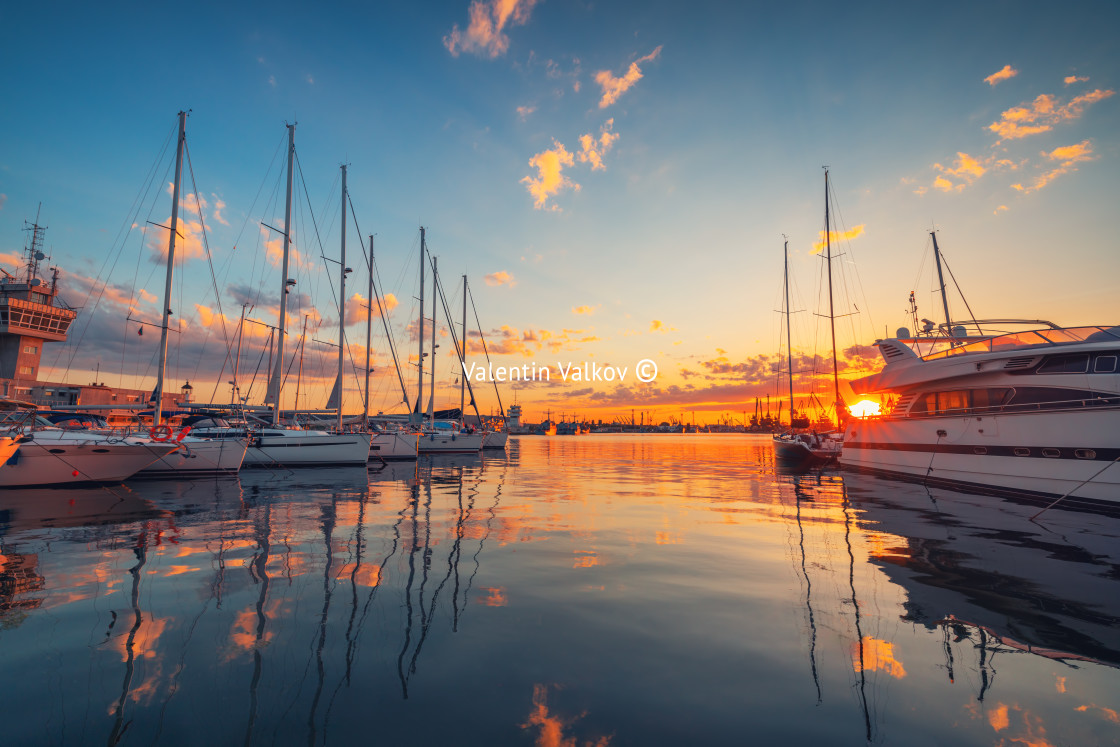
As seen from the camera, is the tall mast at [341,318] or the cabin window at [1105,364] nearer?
the cabin window at [1105,364]

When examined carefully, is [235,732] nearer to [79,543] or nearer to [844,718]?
[844,718]

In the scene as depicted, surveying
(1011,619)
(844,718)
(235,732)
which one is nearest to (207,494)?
(235,732)

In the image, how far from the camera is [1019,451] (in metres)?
17.9

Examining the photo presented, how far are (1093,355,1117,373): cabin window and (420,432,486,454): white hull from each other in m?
45.1

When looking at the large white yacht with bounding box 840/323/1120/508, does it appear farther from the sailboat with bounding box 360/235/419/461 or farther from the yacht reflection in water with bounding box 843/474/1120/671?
the sailboat with bounding box 360/235/419/461

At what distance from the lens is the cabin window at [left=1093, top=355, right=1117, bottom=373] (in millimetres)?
15954

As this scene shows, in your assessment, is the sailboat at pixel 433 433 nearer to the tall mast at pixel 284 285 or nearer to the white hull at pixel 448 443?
the white hull at pixel 448 443

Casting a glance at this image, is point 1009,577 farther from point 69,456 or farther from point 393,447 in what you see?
point 393,447

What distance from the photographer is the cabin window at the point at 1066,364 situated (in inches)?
659

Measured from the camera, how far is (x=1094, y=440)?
15.5 m

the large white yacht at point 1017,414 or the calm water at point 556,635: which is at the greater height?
the large white yacht at point 1017,414

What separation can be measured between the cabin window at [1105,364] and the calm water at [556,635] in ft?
23.9

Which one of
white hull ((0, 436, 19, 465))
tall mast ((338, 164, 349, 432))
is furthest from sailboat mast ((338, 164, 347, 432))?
white hull ((0, 436, 19, 465))

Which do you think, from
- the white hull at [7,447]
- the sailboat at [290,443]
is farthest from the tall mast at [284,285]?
the white hull at [7,447]
